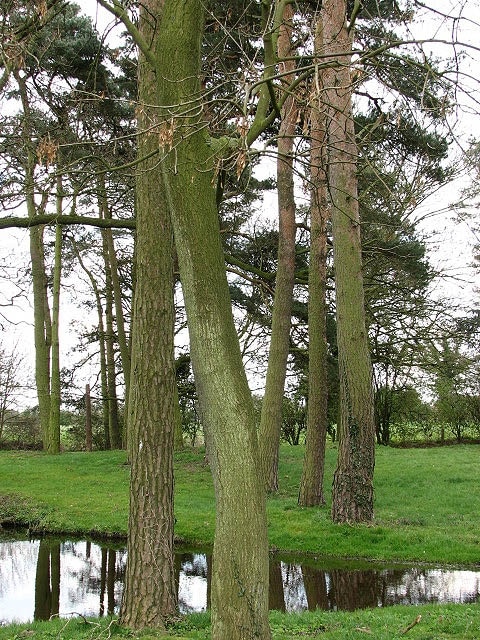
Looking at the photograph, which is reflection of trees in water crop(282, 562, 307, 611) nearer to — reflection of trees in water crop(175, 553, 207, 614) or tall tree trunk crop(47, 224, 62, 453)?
reflection of trees in water crop(175, 553, 207, 614)

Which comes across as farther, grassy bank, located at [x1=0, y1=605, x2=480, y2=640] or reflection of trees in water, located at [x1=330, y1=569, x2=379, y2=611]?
reflection of trees in water, located at [x1=330, y1=569, x2=379, y2=611]

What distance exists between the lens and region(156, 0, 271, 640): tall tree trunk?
165 inches

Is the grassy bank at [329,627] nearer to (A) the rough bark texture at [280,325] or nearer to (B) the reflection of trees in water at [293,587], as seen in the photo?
(B) the reflection of trees in water at [293,587]

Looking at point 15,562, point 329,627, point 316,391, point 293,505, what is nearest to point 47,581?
point 15,562

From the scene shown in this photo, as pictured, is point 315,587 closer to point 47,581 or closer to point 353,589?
point 353,589

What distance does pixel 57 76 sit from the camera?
47.3 feet

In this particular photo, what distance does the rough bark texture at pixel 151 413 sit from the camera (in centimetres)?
593

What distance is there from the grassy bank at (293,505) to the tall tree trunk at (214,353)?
6.39 meters

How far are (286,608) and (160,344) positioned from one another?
411cm

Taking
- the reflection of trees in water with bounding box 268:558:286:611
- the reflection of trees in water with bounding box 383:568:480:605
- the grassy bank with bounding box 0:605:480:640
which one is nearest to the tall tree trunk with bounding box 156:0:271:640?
the grassy bank with bounding box 0:605:480:640

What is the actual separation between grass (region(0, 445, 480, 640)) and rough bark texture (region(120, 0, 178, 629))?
38 cm

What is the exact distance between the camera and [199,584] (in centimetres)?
933

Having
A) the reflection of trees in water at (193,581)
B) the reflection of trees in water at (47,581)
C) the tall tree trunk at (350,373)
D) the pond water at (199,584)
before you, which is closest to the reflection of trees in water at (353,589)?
the pond water at (199,584)

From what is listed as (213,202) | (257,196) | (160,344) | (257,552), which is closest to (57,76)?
(257,196)
